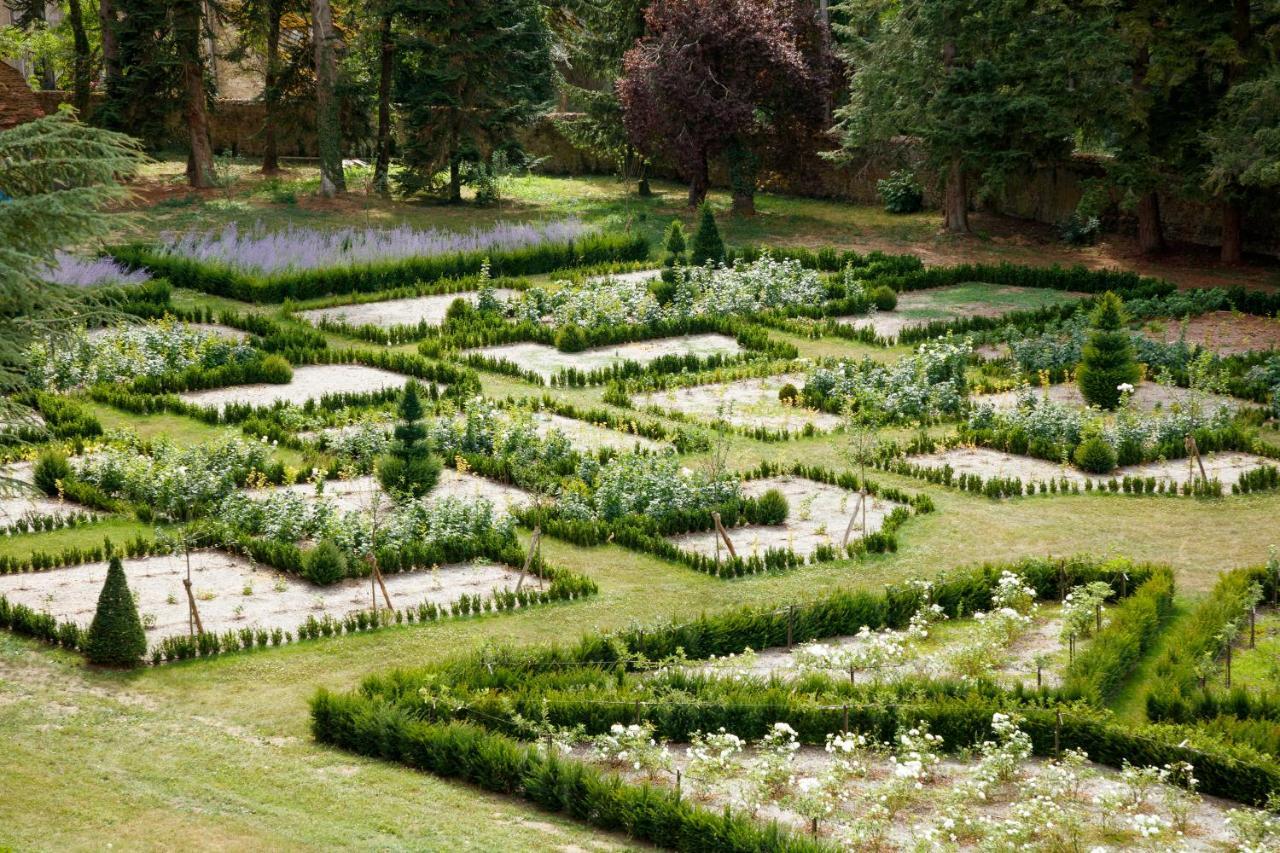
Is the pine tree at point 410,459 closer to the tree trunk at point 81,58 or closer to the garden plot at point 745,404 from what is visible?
the garden plot at point 745,404

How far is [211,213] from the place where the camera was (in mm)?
32062

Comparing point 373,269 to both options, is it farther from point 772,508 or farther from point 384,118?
point 772,508

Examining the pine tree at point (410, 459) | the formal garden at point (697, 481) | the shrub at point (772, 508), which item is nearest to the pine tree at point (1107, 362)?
the formal garden at point (697, 481)

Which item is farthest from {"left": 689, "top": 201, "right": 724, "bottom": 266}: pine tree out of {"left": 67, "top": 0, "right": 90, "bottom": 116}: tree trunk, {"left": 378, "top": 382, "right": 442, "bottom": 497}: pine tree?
{"left": 67, "top": 0, "right": 90, "bottom": 116}: tree trunk

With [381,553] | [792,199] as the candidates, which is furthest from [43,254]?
[792,199]

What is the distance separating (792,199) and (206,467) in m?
23.8

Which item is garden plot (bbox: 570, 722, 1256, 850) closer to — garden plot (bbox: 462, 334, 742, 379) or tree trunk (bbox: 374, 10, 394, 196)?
garden plot (bbox: 462, 334, 742, 379)

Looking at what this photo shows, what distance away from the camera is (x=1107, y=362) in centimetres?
1767

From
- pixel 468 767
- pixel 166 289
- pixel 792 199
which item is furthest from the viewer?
pixel 792 199

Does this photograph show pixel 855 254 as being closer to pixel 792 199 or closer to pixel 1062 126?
pixel 1062 126

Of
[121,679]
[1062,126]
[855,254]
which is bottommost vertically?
[121,679]

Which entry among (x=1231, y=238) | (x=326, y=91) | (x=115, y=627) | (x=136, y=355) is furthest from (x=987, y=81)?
(x=115, y=627)

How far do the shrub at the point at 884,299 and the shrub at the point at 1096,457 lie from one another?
8096 millimetres

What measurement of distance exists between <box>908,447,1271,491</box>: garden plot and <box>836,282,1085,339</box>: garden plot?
537cm
